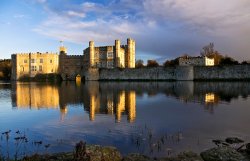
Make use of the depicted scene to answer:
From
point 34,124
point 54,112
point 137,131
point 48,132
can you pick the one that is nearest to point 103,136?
point 137,131

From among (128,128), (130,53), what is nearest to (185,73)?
(130,53)

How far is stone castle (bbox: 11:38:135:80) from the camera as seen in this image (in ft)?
220

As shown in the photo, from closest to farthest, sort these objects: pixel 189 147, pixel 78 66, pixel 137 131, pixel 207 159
Answer: pixel 207 159 → pixel 189 147 → pixel 137 131 → pixel 78 66

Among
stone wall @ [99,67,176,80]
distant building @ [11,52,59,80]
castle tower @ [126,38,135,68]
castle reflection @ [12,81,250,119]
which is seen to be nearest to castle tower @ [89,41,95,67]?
stone wall @ [99,67,176,80]

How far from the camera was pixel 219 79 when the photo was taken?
51250 mm

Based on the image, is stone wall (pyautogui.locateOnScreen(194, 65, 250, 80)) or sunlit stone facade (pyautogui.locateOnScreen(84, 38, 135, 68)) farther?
sunlit stone facade (pyautogui.locateOnScreen(84, 38, 135, 68))

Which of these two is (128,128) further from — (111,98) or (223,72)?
(223,72)

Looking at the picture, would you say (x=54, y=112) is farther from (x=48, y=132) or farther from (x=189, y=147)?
(x=189, y=147)

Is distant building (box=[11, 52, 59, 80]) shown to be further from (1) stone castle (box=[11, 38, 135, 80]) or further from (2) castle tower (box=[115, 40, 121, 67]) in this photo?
(2) castle tower (box=[115, 40, 121, 67])

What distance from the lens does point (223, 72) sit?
5066cm

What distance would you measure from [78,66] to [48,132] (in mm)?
62181

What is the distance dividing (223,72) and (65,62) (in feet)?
128

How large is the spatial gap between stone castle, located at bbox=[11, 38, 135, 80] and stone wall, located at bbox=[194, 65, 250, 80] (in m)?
20.0

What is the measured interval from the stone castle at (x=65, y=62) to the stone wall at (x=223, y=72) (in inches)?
787
